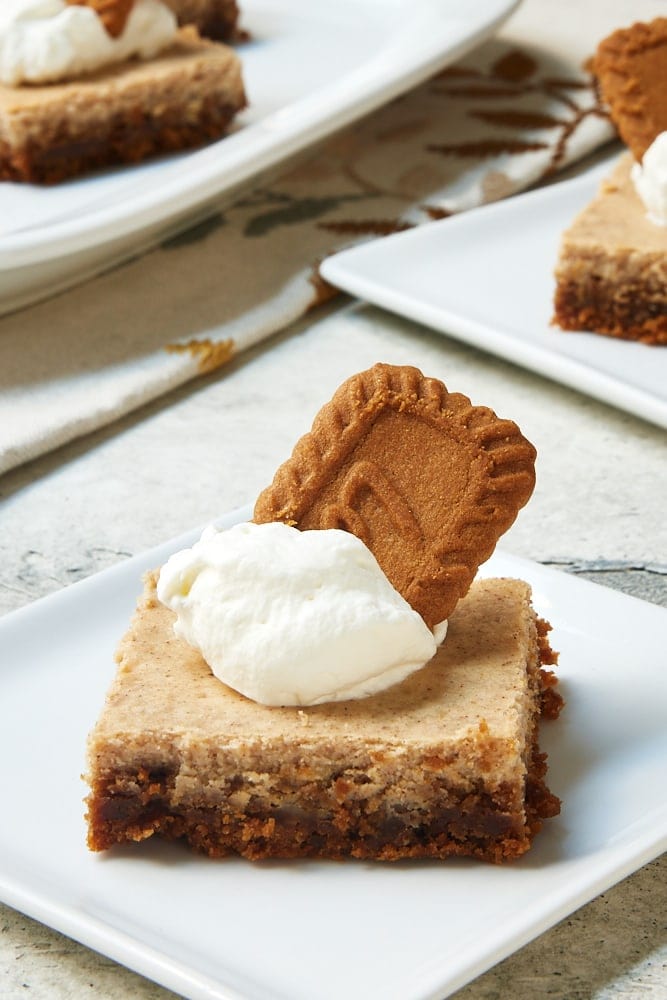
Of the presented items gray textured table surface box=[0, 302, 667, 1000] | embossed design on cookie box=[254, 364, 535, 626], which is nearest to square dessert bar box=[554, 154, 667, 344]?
gray textured table surface box=[0, 302, 667, 1000]

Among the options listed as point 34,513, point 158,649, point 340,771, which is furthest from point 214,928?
point 34,513

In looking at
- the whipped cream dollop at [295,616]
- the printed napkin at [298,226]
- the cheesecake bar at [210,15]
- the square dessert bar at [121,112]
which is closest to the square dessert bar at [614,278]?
the printed napkin at [298,226]

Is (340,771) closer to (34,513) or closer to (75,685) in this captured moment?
(75,685)

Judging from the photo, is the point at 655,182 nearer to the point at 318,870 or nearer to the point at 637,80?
the point at 637,80

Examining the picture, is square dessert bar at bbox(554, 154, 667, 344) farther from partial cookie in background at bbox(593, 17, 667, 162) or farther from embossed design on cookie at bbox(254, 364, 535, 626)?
embossed design on cookie at bbox(254, 364, 535, 626)

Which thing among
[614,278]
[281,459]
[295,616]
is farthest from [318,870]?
[614,278]
